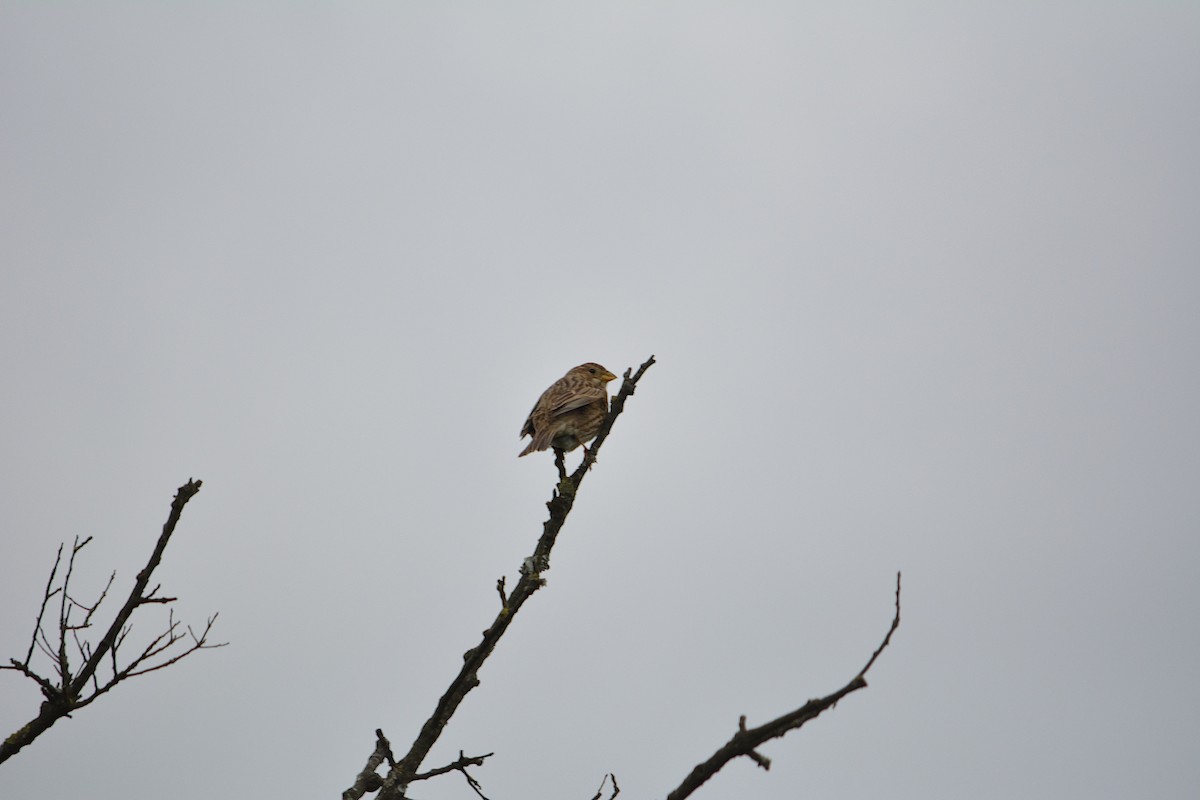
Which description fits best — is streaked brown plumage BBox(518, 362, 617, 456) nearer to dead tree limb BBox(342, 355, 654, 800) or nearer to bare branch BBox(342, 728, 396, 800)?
dead tree limb BBox(342, 355, 654, 800)

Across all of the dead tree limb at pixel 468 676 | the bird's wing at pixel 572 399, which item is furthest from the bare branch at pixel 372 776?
the bird's wing at pixel 572 399

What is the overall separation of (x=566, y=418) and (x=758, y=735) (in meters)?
6.40

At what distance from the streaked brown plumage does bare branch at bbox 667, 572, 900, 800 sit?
19.6 feet

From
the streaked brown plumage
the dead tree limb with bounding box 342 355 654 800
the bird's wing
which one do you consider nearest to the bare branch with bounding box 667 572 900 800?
the dead tree limb with bounding box 342 355 654 800

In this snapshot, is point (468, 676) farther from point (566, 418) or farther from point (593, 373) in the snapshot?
point (593, 373)

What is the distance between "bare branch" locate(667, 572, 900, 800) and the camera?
10.2 ft

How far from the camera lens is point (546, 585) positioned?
536 cm

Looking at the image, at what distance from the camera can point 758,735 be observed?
3.30 meters

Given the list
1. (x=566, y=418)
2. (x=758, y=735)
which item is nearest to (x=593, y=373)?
(x=566, y=418)

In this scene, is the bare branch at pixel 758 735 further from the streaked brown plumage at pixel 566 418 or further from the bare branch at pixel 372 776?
the streaked brown plumage at pixel 566 418

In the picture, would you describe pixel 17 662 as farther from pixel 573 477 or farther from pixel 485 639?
pixel 573 477

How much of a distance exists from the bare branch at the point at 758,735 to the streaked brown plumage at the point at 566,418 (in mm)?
5986

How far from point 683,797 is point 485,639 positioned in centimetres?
180

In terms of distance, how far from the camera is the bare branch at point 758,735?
3.12m
